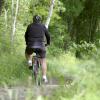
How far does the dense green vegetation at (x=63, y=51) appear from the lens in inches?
218

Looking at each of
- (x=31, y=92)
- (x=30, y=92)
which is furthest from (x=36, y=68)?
(x=30, y=92)

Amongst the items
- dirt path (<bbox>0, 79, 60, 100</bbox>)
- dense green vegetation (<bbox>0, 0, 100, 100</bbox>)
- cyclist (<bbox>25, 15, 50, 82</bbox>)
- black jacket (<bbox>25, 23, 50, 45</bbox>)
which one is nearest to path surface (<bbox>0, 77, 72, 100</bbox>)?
dirt path (<bbox>0, 79, 60, 100</bbox>)

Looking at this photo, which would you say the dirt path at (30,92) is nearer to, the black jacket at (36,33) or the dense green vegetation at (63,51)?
the dense green vegetation at (63,51)

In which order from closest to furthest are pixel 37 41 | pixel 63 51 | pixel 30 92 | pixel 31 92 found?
A: pixel 30 92
pixel 31 92
pixel 37 41
pixel 63 51

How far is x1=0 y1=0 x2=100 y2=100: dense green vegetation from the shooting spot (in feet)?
18.2

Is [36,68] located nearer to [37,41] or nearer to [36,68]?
[36,68]

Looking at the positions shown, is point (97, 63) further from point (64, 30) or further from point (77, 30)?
point (77, 30)

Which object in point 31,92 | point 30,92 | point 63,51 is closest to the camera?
point 30,92

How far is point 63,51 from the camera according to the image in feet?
96.8

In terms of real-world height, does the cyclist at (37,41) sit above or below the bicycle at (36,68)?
above

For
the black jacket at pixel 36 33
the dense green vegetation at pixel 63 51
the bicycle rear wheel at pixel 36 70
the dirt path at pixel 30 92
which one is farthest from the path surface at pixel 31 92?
the black jacket at pixel 36 33

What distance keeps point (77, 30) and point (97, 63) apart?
39652mm

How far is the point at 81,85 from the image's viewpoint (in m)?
4.98

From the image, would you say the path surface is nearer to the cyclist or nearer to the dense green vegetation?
the dense green vegetation
